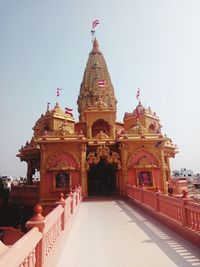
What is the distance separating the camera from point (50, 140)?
18.8 m

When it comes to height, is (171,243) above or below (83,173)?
below

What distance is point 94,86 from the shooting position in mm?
33469

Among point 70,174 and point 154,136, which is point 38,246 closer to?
point 70,174

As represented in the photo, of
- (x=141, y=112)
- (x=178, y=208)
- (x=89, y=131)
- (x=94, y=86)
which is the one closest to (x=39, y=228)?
(x=178, y=208)

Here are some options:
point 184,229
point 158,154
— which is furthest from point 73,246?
point 158,154

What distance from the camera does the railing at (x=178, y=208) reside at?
6707 millimetres

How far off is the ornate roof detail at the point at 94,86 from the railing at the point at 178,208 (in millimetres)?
22375

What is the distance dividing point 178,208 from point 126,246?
245 centimetres

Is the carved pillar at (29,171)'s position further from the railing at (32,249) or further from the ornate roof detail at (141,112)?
the railing at (32,249)

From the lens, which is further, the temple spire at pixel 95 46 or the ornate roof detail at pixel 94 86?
the temple spire at pixel 95 46

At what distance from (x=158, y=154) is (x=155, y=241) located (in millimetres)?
13258

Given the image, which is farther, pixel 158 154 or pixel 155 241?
pixel 158 154

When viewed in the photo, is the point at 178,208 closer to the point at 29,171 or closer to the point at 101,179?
the point at 101,179

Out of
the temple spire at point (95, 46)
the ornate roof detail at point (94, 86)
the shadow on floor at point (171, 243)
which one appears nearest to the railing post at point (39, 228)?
the shadow on floor at point (171, 243)
